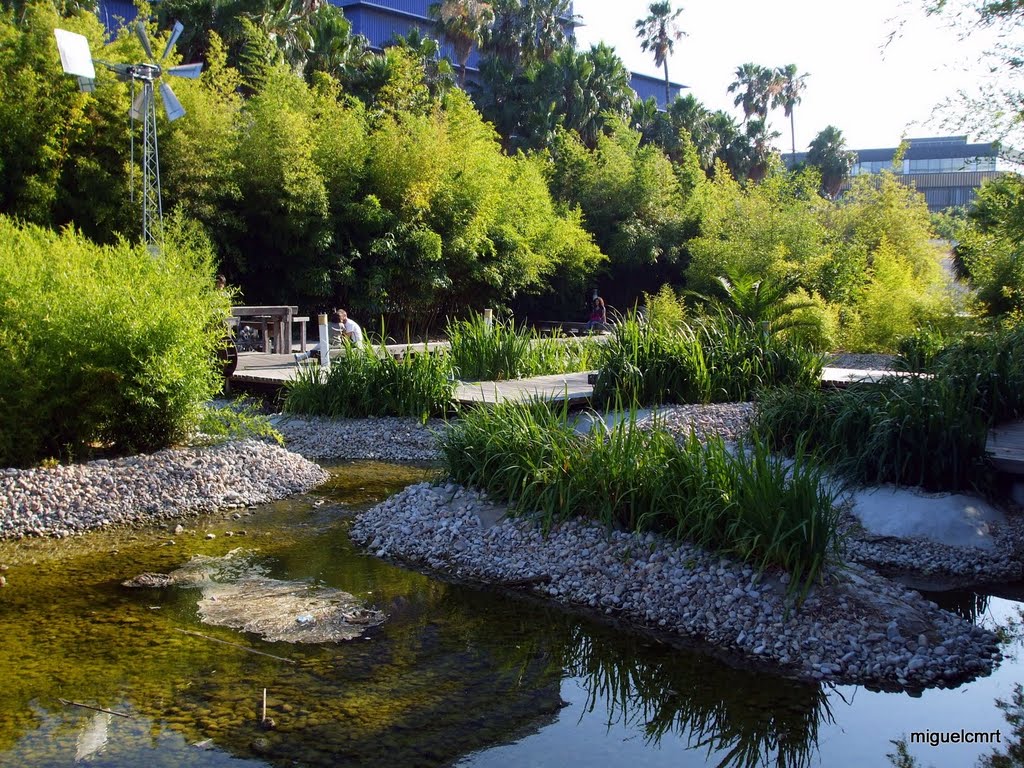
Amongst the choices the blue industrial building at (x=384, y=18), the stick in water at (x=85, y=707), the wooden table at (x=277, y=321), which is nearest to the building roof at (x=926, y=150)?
the blue industrial building at (x=384, y=18)

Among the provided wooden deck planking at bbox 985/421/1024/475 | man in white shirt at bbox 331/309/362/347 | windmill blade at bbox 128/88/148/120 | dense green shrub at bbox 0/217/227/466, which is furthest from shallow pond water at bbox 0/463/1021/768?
windmill blade at bbox 128/88/148/120

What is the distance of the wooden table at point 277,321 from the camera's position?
13.5 meters

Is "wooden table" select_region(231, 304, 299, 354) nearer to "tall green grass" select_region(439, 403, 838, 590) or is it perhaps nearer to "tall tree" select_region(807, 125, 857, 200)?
"tall green grass" select_region(439, 403, 838, 590)

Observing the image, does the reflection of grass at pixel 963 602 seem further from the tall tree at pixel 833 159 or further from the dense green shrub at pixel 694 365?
the tall tree at pixel 833 159

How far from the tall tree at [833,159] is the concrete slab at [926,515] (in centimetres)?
3831

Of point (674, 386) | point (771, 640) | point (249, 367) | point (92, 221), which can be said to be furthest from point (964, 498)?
point (92, 221)

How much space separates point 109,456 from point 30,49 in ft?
28.4

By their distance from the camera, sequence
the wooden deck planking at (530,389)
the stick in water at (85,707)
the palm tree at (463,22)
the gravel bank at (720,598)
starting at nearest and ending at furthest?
the stick in water at (85,707), the gravel bank at (720,598), the wooden deck planking at (530,389), the palm tree at (463,22)

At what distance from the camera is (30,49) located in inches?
508

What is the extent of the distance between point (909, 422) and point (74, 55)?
987cm

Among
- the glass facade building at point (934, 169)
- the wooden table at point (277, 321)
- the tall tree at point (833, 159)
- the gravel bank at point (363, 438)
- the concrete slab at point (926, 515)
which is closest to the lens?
the concrete slab at point (926, 515)

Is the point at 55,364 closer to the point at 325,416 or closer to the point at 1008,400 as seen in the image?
the point at 325,416

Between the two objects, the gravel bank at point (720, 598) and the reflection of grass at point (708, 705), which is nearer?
the reflection of grass at point (708, 705)

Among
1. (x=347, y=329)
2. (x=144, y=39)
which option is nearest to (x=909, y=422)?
(x=347, y=329)
